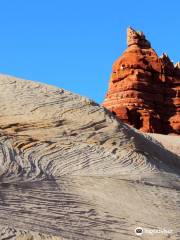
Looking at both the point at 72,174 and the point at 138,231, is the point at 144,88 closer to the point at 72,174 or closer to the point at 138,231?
the point at 72,174

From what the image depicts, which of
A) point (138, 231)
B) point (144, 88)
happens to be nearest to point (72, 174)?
point (138, 231)

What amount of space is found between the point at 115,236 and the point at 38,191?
70cm

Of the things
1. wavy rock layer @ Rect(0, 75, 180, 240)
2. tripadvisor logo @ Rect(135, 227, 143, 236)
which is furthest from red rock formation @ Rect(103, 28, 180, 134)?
tripadvisor logo @ Rect(135, 227, 143, 236)

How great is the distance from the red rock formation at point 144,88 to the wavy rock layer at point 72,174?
4961 centimetres

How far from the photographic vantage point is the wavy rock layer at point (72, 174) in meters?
4.10

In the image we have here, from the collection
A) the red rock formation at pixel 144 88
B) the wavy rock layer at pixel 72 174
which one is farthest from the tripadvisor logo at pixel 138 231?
the red rock formation at pixel 144 88

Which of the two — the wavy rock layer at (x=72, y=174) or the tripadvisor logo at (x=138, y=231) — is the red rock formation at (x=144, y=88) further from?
the tripadvisor logo at (x=138, y=231)

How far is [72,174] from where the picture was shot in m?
4.59

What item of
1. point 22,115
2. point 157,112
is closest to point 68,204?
point 22,115

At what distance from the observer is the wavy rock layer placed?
4.10m

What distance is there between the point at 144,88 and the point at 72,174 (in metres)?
57.0

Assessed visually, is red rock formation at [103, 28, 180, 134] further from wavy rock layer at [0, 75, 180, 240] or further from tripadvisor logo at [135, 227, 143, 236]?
tripadvisor logo at [135, 227, 143, 236]

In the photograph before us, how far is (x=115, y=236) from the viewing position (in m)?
4.20

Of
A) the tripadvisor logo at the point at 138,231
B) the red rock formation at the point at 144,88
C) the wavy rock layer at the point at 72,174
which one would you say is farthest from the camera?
the red rock formation at the point at 144,88
